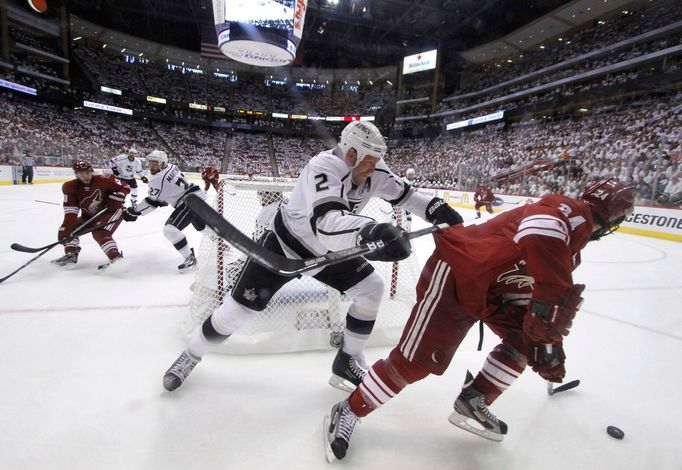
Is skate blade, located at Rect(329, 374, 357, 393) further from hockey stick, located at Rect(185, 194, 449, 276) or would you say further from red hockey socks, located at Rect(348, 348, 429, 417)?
hockey stick, located at Rect(185, 194, 449, 276)

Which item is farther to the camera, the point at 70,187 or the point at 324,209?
the point at 70,187

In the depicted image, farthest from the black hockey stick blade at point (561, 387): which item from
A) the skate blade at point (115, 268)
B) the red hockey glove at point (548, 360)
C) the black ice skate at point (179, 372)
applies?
the skate blade at point (115, 268)

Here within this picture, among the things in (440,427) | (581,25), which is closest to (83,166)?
(440,427)

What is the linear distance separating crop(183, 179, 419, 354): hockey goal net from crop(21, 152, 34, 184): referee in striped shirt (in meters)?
13.9

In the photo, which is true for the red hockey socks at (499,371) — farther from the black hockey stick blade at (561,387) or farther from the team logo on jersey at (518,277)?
the black hockey stick blade at (561,387)

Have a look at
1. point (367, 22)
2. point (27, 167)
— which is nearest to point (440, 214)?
point (27, 167)

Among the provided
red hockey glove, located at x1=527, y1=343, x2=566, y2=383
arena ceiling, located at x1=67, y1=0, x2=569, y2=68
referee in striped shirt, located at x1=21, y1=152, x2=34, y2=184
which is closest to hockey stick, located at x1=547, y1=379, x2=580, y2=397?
red hockey glove, located at x1=527, y1=343, x2=566, y2=383

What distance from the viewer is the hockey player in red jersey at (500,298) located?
1.09m

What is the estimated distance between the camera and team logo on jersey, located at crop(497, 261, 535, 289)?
1.29 meters

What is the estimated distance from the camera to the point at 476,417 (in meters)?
1.51

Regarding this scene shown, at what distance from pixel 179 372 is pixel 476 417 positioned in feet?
4.51

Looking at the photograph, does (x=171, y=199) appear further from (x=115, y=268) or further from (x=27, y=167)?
(x=27, y=167)

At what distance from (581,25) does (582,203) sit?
24.6 m

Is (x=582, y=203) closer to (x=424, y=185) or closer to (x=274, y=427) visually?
(x=274, y=427)
